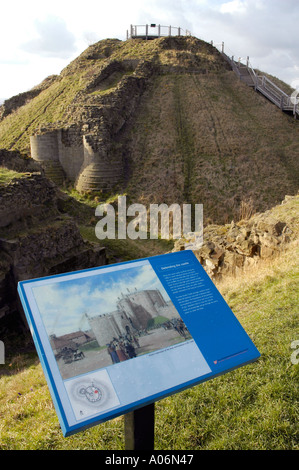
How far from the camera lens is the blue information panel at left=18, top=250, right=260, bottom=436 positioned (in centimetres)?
257

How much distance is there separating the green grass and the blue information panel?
1.11m

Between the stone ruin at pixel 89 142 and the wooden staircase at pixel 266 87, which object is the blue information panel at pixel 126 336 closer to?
the stone ruin at pixel 89 142

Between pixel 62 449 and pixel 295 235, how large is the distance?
24.5 ft

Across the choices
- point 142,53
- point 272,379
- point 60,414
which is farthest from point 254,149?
point 60,414

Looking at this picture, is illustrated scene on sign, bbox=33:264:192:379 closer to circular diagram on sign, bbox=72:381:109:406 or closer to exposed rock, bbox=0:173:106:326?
circular diagram on sign, bbox=72:381:109:406

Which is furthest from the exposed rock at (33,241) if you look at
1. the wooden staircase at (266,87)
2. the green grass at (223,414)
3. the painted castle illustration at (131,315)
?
the wooden staircase at (266,87)

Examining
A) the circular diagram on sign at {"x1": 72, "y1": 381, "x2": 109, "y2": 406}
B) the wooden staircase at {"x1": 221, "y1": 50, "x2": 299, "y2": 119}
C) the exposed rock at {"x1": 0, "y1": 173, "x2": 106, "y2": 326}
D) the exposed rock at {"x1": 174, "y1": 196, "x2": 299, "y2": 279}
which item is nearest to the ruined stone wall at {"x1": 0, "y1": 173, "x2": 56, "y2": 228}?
the exposed rock at {"x1": 0, "y1": 173, "x2": 106, "y2": 326}

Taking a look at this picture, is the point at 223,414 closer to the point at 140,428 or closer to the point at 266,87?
the point at 140,428

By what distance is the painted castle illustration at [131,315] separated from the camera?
2926 millimetres

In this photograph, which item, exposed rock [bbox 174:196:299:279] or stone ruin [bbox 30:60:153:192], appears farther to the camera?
stone ruin [bbox 30:60:153:192]

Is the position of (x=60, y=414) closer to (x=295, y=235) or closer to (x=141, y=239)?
(x=295, y=235)

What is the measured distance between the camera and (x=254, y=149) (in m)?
22.9

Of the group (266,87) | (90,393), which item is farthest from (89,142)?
(90,393)

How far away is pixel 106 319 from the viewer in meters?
3.00
